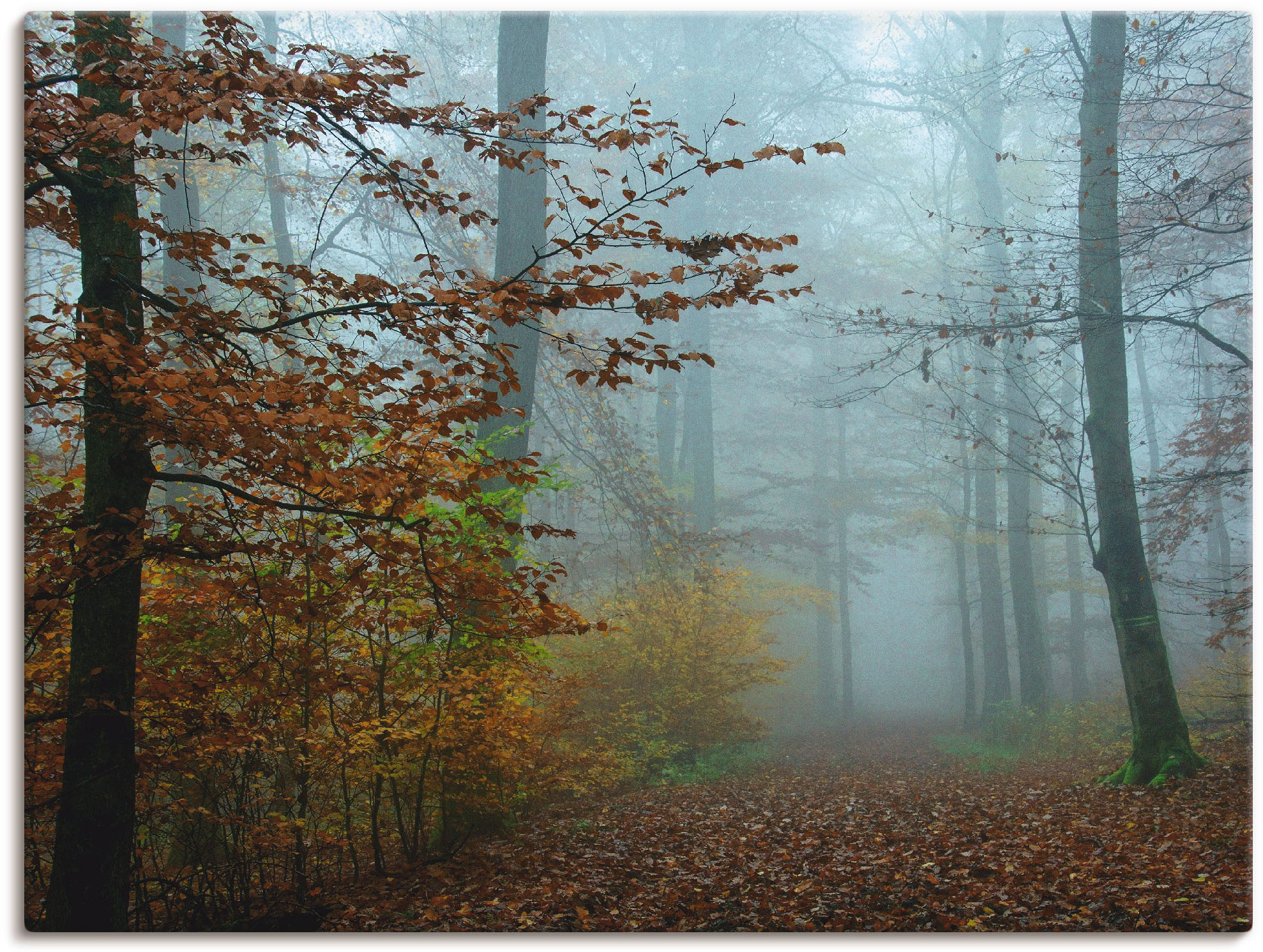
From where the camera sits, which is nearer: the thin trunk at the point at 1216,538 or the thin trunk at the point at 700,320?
the thin trunk at the point at 1216,538

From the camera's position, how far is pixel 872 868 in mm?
3910

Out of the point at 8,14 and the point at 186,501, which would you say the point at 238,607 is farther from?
the point at 8,14

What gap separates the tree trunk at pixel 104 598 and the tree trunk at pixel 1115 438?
17.1ft

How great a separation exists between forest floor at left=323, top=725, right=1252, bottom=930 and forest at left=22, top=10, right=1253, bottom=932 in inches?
1.0

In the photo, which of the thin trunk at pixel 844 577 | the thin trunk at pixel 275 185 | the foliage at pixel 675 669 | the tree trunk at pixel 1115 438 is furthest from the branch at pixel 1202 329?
the thin trunk at pixel 844 577

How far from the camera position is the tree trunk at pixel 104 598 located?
9.45 ft

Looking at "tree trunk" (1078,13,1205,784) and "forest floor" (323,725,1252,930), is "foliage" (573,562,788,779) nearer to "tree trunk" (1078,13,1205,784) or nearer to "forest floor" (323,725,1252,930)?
"forest floor" (323,725,1252,930)

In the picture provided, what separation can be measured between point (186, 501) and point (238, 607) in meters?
0.50

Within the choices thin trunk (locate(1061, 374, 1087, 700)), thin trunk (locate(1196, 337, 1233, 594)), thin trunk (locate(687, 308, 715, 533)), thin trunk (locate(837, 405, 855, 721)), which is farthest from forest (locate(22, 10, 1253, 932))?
thin trunk (locate(837, 405, 855, 721))

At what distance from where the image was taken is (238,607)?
341 centimetres

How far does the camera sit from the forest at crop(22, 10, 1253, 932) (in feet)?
9.36

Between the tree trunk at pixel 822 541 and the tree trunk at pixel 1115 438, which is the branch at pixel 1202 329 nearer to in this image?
the tree trunk at pixel 1115 438

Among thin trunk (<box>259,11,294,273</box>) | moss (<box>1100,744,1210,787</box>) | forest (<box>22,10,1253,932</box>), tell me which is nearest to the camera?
forest (<box>22,10,1253,932</box>)

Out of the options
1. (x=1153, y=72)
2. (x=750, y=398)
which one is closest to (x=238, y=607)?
(x=1153, y=72)
